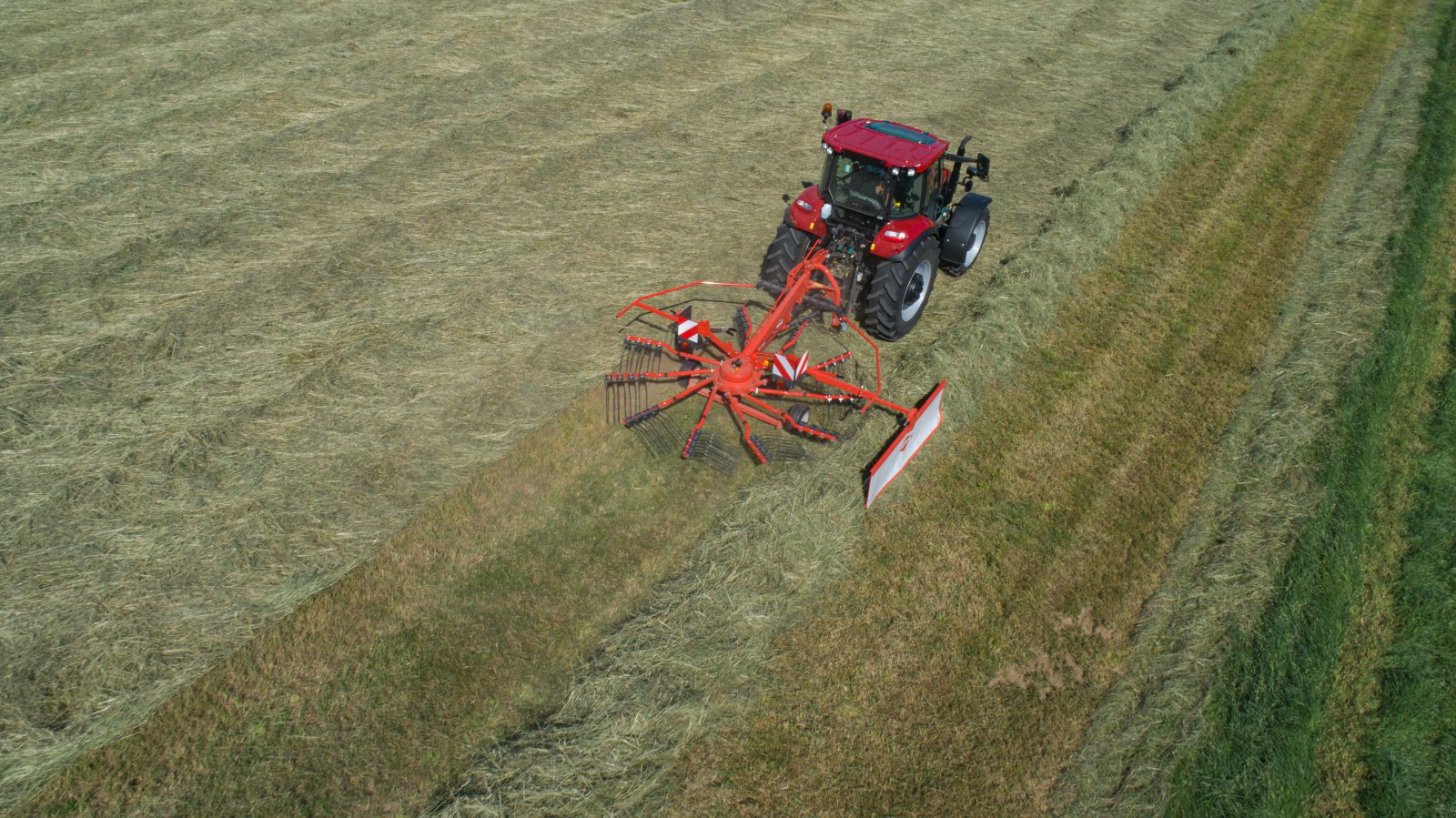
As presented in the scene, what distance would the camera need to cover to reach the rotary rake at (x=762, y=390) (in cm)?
753

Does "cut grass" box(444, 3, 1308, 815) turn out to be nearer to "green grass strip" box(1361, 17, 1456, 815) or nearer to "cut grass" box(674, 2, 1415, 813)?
"cut grass" box(674, 2, 1415, 813)

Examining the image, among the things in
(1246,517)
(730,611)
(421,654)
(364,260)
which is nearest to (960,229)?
(1246,517)

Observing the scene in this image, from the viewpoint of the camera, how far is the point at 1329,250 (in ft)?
35.4

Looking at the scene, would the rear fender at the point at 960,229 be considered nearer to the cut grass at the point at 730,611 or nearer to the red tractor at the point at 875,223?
the red tractor at the point at 875,223

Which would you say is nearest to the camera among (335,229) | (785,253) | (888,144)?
(888,144)

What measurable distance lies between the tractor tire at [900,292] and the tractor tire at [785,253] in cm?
80

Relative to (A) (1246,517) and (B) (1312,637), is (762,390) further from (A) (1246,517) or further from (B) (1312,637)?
(B) (1312,637)

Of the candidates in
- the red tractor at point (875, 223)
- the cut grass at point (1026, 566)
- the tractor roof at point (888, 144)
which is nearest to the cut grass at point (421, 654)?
the cut grass at point (1026, 566)

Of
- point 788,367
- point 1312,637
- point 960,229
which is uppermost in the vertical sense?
point 960,229

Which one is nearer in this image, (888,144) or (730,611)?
(730,611)

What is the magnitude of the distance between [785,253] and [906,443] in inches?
105

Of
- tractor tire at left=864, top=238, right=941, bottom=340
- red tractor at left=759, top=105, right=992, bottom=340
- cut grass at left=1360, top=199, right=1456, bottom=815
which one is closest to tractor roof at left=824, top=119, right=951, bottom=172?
red tractor at left=759, top=105, right=992, bottom=340

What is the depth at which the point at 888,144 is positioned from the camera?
8.64 meters

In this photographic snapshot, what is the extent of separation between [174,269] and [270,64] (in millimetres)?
6401
